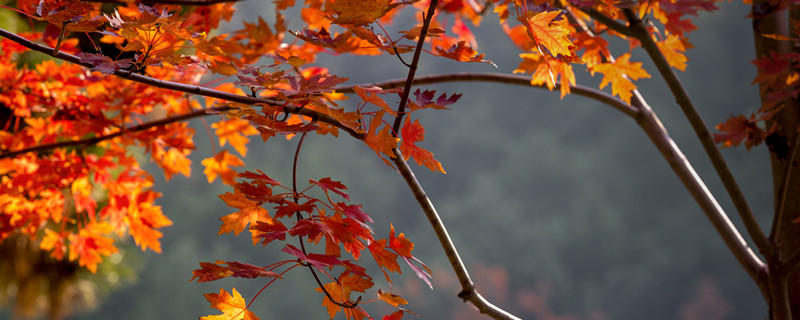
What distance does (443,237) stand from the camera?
0.51 metres

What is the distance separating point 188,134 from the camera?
819 mm

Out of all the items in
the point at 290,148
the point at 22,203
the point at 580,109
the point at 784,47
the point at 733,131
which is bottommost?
the point at 290,148

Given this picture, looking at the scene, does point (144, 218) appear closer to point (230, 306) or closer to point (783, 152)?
point (230, 306)

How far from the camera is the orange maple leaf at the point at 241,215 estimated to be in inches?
18.4

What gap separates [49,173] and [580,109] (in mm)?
6101

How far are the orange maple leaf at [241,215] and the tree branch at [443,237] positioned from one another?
0.37 ft

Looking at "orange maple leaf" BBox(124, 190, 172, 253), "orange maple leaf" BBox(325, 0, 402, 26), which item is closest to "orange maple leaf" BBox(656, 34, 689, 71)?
"orange maple leaf" BBox(325, 0, 402, 26)

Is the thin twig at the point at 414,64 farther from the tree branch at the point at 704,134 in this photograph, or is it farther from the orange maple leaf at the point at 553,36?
the tree branch at the point at 704,134

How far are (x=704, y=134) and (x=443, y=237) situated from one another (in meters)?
0.53

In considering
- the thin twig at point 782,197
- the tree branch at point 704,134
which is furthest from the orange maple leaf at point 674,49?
the thin twig at point 782,197

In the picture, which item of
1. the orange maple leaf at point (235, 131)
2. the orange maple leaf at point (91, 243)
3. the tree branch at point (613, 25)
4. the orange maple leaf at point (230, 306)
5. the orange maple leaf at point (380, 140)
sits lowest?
the orange maple leaf at point (91, 243)

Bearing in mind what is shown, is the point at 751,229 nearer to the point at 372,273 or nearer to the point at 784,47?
the point at 784,47

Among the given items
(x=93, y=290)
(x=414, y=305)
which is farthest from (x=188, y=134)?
(x=414, y=305)

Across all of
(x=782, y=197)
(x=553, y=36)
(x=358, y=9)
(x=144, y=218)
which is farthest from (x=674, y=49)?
(x=144, y=218)
